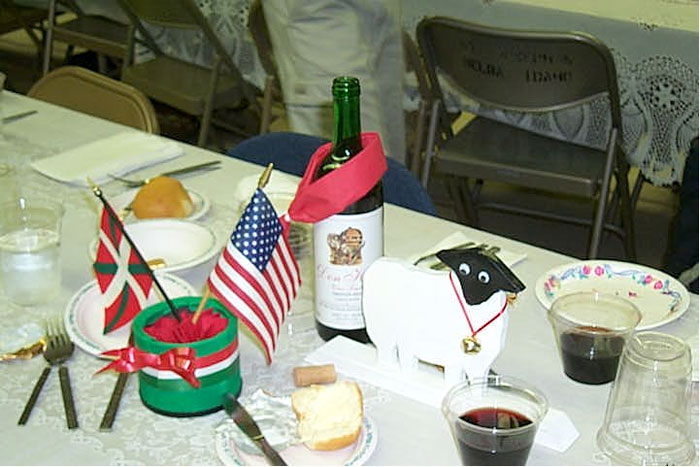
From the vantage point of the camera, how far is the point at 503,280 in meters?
0.99

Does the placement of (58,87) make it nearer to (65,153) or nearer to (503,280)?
(65,153)

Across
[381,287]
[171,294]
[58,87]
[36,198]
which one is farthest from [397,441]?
[58,87]

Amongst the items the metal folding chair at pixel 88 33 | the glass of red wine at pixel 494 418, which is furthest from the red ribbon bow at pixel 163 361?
the metal folding chair at pixel 88 33

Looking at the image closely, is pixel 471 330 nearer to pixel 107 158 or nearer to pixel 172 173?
pixel 172 173

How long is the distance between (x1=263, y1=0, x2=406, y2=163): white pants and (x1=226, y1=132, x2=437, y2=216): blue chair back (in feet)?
1.59

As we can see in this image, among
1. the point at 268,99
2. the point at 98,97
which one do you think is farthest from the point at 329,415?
the point at 268,99

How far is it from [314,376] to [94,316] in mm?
296

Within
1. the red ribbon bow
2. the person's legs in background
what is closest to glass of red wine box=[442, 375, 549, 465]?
the red ribbon bow

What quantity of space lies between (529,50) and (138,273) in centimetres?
138

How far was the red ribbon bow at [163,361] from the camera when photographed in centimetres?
102

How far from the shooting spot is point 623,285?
1.31 meters

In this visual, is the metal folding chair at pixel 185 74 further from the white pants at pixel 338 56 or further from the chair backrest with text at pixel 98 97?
the chair backrest with text at pixel 98 97

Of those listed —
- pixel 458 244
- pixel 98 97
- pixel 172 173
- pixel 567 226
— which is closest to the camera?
pixel 458 244

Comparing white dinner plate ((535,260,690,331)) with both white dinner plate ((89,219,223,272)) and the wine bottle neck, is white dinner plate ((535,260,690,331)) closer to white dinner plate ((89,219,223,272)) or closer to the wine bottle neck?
the wine bottle neck
